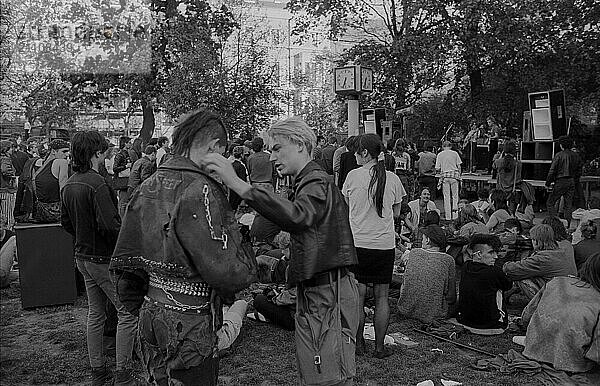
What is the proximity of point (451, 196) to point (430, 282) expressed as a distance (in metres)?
6.74

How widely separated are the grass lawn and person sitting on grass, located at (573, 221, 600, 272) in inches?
41.4

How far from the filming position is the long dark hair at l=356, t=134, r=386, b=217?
438 cm

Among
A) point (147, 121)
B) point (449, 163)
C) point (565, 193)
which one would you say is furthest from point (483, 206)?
point (147, 121)

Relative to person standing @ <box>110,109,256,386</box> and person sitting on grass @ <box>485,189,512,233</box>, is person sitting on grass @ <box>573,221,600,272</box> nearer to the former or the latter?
person sitting on grass @ <box>485,189,512,233</box>

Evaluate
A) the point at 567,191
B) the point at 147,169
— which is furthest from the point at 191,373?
the point at 567,191

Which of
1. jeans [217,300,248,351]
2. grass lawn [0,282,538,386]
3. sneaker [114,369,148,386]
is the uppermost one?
jeans [217,300,248,351]

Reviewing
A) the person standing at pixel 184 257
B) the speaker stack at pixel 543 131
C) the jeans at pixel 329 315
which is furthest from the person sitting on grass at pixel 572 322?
the speaker stack at pixel 543 131

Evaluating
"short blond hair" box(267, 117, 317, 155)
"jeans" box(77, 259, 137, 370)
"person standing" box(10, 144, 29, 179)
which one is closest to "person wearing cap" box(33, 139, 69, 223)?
"jeans" box(77, 259, 137, 370)

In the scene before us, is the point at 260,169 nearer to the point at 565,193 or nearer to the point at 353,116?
the point at 353,116

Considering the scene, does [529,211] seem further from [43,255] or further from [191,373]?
[191,373]

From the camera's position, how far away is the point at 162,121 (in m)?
20.5

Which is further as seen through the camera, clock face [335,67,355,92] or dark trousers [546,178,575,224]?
clock face [335,67,355,92]

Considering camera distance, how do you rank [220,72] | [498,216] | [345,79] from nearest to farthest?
[498,216], [345,79], [220,72]

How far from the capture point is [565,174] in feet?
35.2
